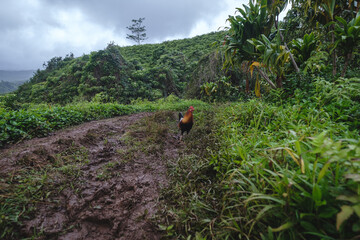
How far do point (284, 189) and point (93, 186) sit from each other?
1959 mm

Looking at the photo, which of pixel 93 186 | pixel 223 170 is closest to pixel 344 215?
pixel 223 170

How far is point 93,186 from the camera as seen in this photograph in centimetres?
181

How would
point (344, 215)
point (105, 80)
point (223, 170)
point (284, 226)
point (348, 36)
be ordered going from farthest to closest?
point (105, 80) < point (348, 36) < point (223, 170) < point (284, 226) < point (344, 215)

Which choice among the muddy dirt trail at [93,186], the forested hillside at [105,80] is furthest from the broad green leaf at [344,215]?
the forested hillside at [105,80]

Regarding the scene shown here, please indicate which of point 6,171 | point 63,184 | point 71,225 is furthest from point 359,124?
point 6,171

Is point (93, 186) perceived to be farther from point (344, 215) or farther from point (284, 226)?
point (344, 215)

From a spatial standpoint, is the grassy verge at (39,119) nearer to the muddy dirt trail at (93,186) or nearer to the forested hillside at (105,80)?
the muddy dirt trail at (93,186)

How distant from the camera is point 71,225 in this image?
4.30 feet

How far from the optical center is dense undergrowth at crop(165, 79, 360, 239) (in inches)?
30.6

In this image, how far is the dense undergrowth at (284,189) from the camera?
776mm

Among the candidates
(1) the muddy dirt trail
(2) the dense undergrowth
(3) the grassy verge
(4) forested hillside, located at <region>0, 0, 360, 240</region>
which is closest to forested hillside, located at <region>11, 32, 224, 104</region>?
(3) the grassy verge

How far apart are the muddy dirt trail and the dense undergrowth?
0.31 metres

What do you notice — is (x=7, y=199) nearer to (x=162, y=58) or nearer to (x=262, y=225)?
(x=262, y=225)

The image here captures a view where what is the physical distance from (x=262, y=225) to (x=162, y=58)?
1778cm
